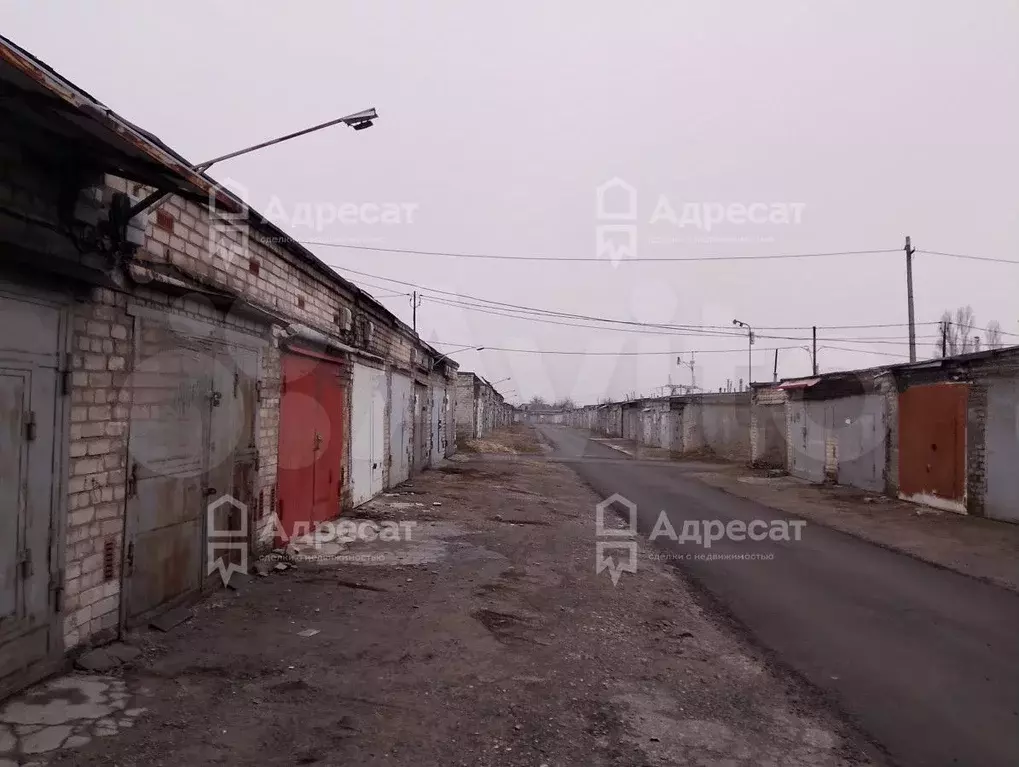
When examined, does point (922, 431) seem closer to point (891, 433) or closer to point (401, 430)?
point (891, 433)

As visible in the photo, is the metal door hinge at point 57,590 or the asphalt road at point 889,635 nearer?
the asphalt road at point 889,635

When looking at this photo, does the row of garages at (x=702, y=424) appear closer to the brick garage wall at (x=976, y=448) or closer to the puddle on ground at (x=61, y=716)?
the brick garage wall at (x=976, y=448)

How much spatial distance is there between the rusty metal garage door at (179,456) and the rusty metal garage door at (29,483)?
759 mm

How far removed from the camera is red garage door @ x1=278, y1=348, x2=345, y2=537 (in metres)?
8.44

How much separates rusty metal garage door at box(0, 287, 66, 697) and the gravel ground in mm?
684

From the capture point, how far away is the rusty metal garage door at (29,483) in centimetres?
386

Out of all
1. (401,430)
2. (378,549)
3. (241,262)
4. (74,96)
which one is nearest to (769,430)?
(401,430)

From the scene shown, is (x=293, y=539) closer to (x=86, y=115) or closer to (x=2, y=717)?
(x=2, y=717)

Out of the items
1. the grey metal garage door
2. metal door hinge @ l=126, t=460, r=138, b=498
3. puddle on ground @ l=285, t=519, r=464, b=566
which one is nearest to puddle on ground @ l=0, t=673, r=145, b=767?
metal door hinge @ l=126, t=460, r=138, b=498

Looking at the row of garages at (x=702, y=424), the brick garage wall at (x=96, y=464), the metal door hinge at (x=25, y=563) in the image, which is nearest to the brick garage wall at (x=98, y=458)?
the brick garage wall at (x=96, y=464)

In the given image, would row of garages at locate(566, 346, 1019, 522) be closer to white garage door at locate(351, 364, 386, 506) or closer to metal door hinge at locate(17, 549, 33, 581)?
white garage door at locate(351, 364, 386, 506)

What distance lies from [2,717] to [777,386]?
81.0 feet

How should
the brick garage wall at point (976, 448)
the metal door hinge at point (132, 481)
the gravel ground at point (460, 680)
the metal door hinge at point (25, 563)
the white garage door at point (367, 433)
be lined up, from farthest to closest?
the brick garage wall at point (976, 448) < the white garage door at point (367, 433) < the metal door hinge at point (132, 481) < the metal door hinge at point (25, 563) < the gravel ground at point (460, 680)

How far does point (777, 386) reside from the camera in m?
24.4
